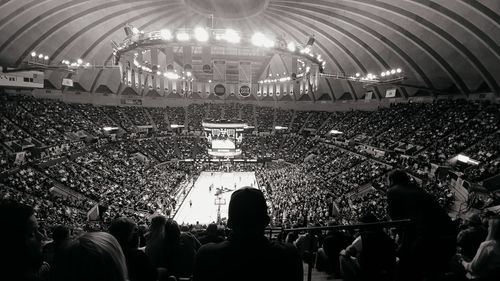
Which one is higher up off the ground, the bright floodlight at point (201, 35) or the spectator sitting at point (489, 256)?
the bright floodlight at point (201, 35)

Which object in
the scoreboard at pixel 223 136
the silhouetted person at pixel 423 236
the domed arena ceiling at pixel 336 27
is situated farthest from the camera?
the scoreboard at pixel 223 136

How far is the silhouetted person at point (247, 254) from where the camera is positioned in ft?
6.56

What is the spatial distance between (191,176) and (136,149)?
9.94 metres

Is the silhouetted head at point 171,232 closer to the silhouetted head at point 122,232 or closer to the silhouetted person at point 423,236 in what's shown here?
the silhouetted head at point 122,232

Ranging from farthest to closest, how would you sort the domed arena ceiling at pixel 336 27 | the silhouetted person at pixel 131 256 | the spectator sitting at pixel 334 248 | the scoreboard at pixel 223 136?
the scoreboard at pixel 223 136 → the domed arena ceiling at pixel 336 27 → the spectator sitting at pixel 334 248 → the silhouetted person at pixel 131 256

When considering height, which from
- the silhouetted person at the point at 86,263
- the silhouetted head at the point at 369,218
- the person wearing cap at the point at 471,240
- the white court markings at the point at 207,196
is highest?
the silhouetted person at the point at 86,263

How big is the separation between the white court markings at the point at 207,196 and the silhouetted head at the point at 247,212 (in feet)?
68.6

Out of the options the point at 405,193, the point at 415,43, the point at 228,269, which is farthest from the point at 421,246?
the point at 415,43

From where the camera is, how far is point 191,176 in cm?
3822

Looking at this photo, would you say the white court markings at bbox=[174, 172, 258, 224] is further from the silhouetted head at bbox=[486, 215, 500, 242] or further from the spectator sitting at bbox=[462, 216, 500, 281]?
the silhouetted head at bbox=[486, 215, 500, 242]

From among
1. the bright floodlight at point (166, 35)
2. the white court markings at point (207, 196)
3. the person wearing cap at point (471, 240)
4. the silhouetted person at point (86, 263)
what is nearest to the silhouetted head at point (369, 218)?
the person wearing cap at point (471, 240)

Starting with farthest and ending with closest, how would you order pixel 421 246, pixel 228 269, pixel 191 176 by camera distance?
pixel 191 176
pixel 421 246
pixel 228 269

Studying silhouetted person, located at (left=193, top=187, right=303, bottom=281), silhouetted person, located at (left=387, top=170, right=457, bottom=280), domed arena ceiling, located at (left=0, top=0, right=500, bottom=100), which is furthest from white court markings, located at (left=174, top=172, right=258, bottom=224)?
silhouetted person, located at (left=193, top=187, right=303, bottom=281)

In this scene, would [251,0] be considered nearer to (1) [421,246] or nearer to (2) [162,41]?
(2) [162,41]
